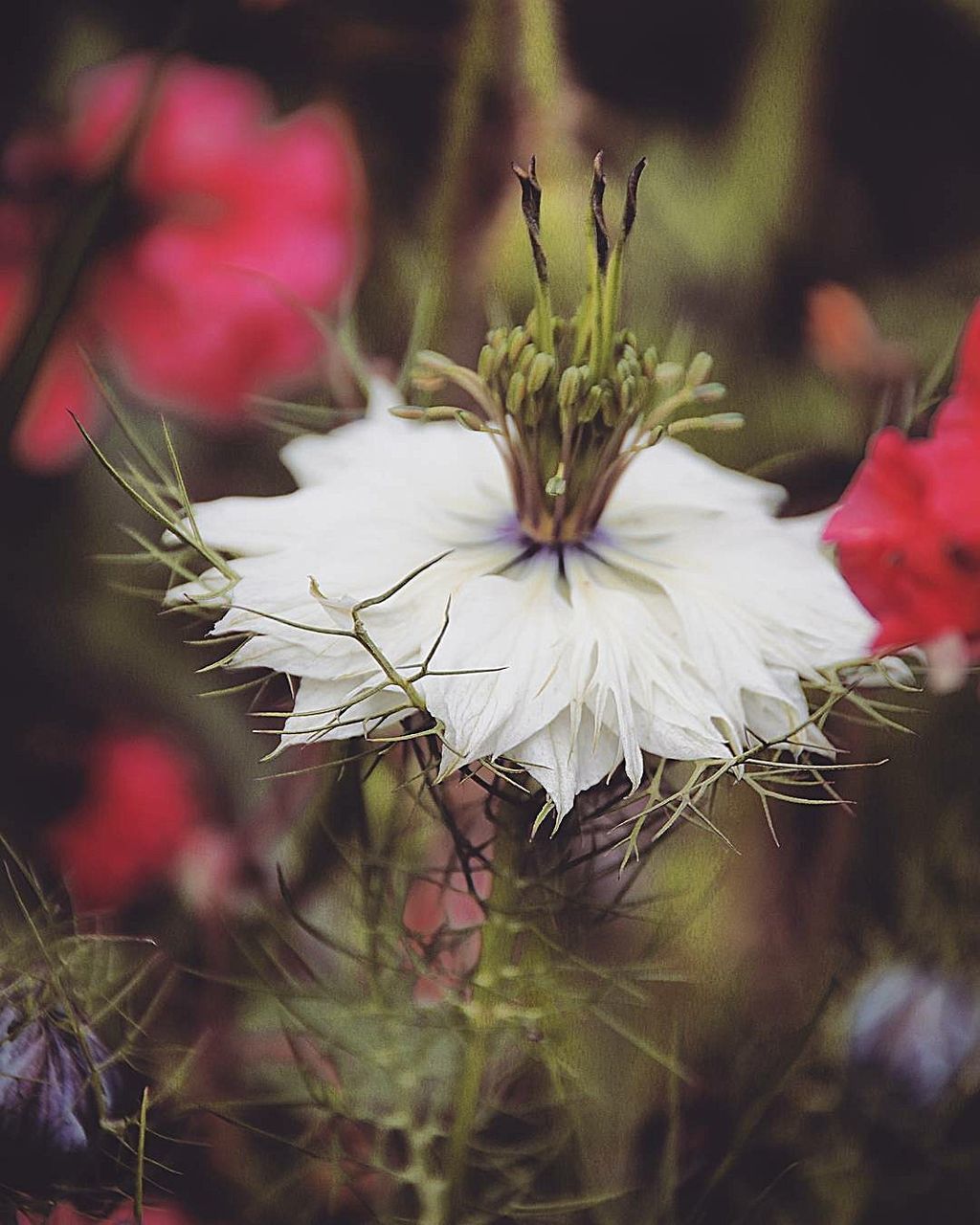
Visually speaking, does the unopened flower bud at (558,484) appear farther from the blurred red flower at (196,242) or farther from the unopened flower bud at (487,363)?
the blurred red flower at (196,242)

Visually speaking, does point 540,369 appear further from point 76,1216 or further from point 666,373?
point 76,1216

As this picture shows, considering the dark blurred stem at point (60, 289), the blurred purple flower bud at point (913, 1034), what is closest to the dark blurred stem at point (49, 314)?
the dark blurred stem at point (60, 289)

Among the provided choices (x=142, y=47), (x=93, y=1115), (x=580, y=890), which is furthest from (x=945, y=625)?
(x=142, y=47)

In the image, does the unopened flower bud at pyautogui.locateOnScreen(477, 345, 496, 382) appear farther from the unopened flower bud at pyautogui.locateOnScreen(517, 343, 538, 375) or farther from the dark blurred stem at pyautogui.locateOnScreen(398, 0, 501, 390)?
the dark blurred stem at pyautogui.locateOnScreen(398, 0, 501, 390)

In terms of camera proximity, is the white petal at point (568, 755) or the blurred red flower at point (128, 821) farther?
the blurred red flower at point (128, 821)

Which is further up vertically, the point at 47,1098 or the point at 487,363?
the point at 487,363

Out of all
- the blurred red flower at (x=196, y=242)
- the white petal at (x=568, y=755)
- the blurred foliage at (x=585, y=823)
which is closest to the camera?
the white petal at (x=568, y=755)

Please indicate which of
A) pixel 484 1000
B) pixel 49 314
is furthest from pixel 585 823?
pixel 49 314

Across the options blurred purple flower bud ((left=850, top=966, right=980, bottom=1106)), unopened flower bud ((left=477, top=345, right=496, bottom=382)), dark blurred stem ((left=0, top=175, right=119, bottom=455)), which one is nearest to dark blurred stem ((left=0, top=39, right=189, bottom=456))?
dark blurred stem ((left=0, top=175, right=119, bottom=455))
